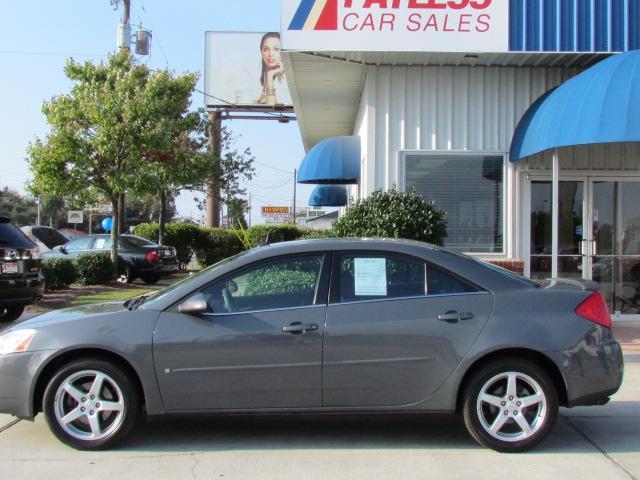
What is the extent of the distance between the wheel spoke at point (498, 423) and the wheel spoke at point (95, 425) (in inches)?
111

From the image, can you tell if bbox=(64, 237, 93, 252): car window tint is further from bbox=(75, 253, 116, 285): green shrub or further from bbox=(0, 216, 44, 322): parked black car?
bbox=(0, 216, 44, 322): parked black car

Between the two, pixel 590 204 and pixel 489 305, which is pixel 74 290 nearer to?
pixel 590 204

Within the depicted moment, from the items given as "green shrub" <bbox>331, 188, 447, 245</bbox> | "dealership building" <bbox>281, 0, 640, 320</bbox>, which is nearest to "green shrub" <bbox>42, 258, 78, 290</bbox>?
"dealership building" <bbox>281, 0, 640, 320</bbox>

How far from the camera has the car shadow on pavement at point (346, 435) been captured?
16.1 feet

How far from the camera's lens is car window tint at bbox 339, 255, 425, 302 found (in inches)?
190

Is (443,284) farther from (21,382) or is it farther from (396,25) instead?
(396,25)

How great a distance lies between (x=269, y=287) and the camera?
4922mm

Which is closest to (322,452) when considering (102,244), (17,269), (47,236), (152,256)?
(17,269)

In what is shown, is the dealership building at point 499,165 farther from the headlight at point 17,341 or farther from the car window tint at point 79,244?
the car window tint at point 79,244

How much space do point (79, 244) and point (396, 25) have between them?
12.3m

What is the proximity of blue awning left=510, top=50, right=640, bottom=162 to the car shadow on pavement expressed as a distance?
3.65 metres

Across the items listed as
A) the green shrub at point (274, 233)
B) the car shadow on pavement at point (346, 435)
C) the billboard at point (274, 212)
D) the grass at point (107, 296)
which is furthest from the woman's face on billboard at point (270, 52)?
the car shadow on pavement at point (346, 435)

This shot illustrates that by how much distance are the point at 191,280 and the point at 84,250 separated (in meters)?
14.2

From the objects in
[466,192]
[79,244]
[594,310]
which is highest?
[466,192]
